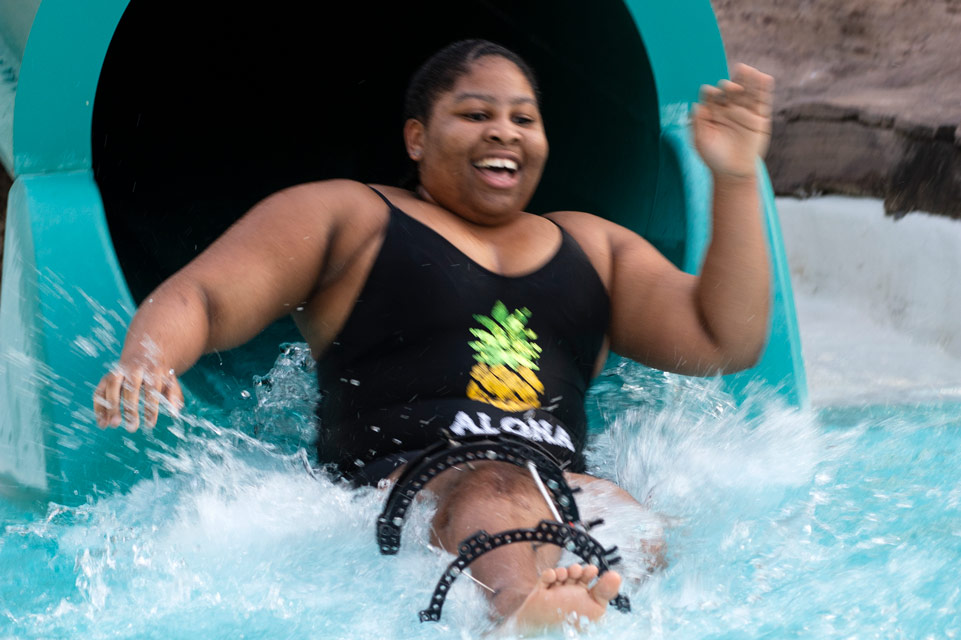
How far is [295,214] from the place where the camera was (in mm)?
1725

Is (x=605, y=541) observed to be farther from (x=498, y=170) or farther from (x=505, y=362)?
(x=498, y=170)

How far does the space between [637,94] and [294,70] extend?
1150 mm

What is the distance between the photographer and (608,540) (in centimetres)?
156

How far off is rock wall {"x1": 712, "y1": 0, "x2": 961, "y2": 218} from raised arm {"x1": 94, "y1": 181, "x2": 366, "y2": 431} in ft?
6.92

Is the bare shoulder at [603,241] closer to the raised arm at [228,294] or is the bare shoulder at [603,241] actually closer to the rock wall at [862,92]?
the raised arm at [228,294]

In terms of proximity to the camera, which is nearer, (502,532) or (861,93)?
(502,532)

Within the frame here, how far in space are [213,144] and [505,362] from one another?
65.2 inches

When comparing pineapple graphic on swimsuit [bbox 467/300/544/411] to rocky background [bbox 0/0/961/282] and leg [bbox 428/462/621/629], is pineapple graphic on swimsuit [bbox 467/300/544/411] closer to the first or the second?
leg [bbox 428/462/621/629]

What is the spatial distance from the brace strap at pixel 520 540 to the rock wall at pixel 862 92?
2294 millimetres

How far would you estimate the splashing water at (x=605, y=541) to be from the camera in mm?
1365

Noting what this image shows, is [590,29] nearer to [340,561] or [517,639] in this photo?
[340,561]

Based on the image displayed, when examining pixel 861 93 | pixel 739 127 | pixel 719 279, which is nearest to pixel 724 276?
pixel 719 279

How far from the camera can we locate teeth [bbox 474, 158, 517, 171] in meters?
1.83

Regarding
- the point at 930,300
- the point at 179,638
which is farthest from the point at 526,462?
the point at 930,300
